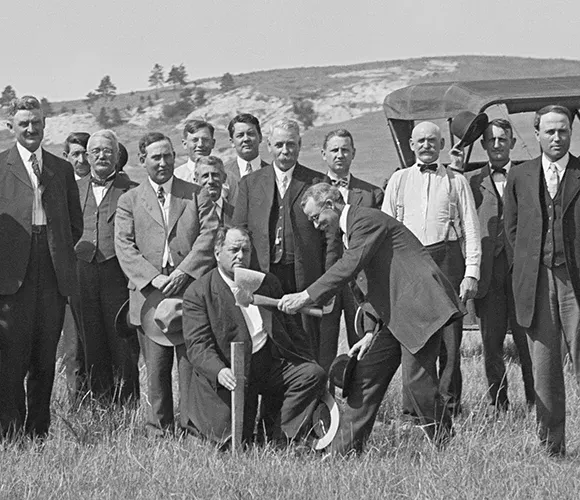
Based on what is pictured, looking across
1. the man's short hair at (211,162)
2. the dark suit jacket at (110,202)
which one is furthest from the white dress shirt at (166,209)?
the dark suit jacket at (110,202)

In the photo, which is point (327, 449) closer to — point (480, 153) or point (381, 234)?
point (381, 234)

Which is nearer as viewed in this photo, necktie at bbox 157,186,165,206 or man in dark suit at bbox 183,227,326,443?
man in dark suit at bbox 183,227,326,443

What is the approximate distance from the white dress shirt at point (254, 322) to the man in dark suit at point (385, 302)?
39 centimetres

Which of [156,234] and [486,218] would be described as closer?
[156,234]

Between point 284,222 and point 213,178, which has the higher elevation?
point 213,178

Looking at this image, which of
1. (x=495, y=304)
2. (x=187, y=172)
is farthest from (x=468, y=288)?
(x=187, y=172)

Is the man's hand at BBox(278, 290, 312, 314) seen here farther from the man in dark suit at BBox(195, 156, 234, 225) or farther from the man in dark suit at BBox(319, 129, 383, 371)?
the man in dark suit at BBox(319, 129, 383, 371)

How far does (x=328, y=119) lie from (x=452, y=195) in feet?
179

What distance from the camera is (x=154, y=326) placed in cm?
748

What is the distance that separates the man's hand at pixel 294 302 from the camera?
669 centimetres

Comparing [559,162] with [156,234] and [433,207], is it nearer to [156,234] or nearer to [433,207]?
[433,207]

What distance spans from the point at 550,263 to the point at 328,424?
1642 mm

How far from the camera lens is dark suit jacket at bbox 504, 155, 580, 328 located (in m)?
6.79

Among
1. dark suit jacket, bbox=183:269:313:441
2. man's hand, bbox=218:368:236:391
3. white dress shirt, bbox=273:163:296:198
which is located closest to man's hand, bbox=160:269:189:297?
dark suit jacket, bbox=183:269:313:441
